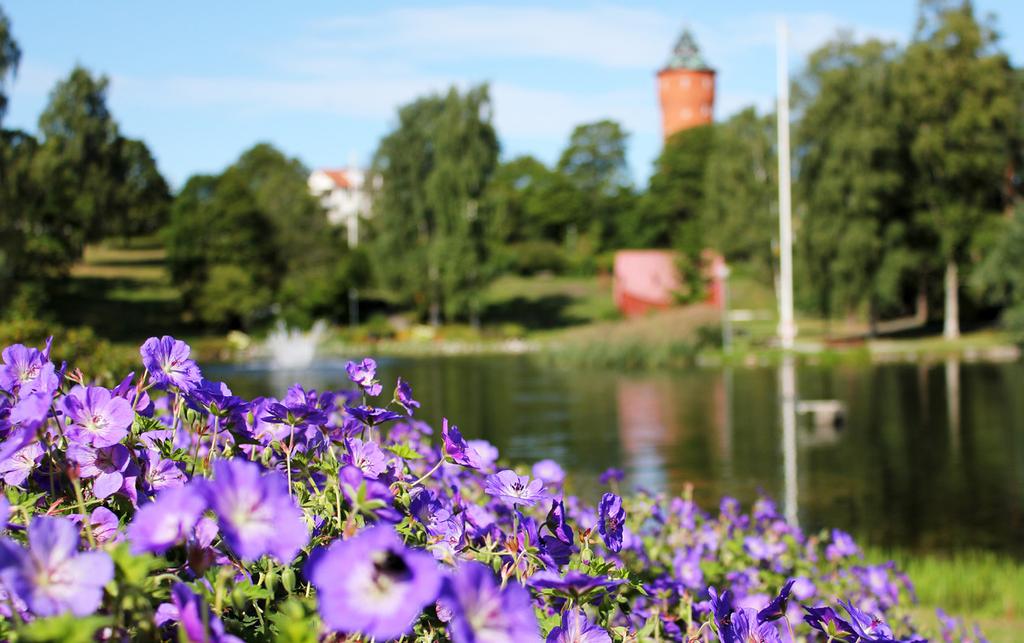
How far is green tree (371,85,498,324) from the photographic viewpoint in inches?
1631

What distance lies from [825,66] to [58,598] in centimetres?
3744

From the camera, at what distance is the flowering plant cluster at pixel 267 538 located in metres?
0.89

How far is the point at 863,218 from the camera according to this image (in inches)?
1291

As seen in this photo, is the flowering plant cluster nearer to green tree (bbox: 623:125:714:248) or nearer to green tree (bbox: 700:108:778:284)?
green tree (bbox: 700:108:778:284)

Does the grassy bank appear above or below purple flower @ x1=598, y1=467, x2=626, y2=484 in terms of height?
below

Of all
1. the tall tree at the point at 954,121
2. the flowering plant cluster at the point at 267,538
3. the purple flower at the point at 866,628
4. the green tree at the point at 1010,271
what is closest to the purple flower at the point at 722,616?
the flowering plant cluster at the point at 267,538

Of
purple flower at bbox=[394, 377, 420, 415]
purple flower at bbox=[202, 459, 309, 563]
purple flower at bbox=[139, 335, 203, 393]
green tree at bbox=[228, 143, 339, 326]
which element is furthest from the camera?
green tree at bbox=[228, 143, 339, 326]

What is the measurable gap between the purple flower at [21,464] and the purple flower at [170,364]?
6.6 inches

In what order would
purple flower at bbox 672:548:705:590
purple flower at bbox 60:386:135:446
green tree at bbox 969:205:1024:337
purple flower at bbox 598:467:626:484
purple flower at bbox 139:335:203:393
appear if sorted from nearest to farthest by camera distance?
purple flower at bbox 60:386:135:446
purple flower at bbox 139:335:203:393
purple flower at bbox 672:548:705:590
purple flower at bbox 598:467:626:484
green tree at bbox 969:205:1024:337

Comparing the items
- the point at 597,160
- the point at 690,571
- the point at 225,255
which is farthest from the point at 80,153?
the point at 690,571

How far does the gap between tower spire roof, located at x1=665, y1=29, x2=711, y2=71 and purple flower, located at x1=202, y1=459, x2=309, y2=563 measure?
2766 inches

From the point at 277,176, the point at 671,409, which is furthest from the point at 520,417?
the point at 277,176

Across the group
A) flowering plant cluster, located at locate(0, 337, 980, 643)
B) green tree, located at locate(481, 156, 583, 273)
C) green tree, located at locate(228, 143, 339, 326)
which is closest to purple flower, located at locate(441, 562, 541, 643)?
flowering plant cluster, located at locate(0, 337, 980, 643)

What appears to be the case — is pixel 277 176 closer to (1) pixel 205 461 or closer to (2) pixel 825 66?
(2) pixel 825 66
